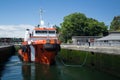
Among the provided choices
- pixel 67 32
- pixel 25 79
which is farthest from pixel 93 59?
pixel 67 32

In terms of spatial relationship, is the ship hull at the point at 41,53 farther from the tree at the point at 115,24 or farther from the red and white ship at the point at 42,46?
the tree at the point at 115,24

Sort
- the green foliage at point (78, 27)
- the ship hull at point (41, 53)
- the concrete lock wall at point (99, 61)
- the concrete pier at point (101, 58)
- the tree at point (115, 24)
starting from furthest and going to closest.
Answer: the tree at point (115, 24)
the green foliage at point (78, 27)
the ship hull at point (41, 53)
the concrete pier at point (101, 58)
the concrete lock wall at point (99, 61)

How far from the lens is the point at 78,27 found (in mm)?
93062

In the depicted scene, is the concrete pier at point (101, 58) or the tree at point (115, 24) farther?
the tree at point (115, 24)

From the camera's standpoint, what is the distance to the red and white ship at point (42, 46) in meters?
36.4

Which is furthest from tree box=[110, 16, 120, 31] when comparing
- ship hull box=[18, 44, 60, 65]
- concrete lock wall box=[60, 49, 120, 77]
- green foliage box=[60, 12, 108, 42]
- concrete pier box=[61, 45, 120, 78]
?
ship hull box=[18, 44, 60, 65]

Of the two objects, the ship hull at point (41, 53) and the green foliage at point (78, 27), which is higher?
the green foliage at point (78, 27)

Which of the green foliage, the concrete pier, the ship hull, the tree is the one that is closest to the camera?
the concrete pier

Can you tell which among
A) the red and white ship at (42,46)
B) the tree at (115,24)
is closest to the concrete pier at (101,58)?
the red and white ship at (42,46)

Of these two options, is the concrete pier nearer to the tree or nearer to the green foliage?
the green foliage

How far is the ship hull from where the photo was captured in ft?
118

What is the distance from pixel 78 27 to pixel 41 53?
56.1m

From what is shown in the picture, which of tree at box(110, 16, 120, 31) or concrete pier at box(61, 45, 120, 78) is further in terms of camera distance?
tree at box(110, 16, 120, 31)

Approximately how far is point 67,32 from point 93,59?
59.7 m
